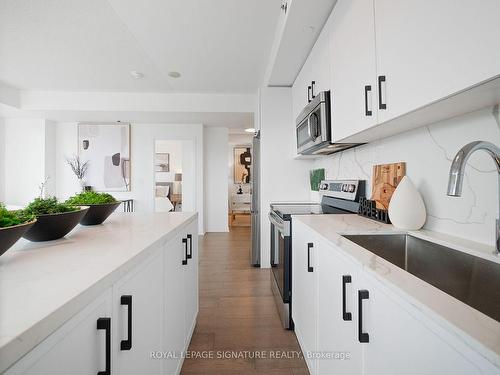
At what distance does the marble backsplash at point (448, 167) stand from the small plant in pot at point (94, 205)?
165cm

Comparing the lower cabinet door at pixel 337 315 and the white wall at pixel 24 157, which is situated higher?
the white wall at pixel 24 157

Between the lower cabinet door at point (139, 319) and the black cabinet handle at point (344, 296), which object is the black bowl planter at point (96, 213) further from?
the black cabinet handle at point (344, 296)

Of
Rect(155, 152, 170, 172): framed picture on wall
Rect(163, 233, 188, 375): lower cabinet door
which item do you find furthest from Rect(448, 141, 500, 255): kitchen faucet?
Rect(155, 152, 170, 172): framed picture on wall

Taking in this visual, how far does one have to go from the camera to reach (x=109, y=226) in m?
1.36

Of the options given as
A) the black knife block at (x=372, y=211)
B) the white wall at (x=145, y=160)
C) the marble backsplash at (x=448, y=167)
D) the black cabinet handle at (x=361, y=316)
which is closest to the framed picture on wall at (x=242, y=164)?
the white wall at (x=145, y=160)

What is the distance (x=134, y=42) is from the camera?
2674 millimetres

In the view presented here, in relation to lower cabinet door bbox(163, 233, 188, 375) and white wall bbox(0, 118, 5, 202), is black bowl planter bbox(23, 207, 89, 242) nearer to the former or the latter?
lower cabinet door bbox(163, 233, 188, 375)

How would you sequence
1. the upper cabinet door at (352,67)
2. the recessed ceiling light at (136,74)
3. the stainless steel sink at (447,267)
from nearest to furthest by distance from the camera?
1. the stainless steel sink at (447,267)
2. the upper cabinet door at (352,67)
3. the recessed ceiling light at (136,74)

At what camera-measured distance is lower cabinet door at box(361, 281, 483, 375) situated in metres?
0.48

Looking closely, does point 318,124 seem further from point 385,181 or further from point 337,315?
point 337,315

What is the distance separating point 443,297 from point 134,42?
3.20 meters

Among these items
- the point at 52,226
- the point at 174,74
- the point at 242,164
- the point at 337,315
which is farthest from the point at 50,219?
the point at 242,164

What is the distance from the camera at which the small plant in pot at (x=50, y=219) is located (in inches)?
A: 35.7

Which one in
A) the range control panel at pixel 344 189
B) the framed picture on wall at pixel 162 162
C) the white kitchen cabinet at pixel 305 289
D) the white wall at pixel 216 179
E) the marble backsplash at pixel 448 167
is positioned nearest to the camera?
the marble backsplash at pixel 448 167
